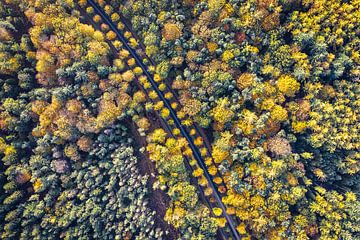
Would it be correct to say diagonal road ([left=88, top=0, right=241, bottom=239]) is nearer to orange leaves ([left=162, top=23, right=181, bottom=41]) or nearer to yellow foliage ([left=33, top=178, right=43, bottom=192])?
orange leaves ([left=162, top=23, right=181, bottom=41])

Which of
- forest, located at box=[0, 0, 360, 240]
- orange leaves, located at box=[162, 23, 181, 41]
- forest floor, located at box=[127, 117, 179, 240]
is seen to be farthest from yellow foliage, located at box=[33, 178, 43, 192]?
orange leaves, located at box=[162, 23, 181, 41]

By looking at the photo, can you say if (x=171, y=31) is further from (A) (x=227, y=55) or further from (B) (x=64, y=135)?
(B) (x=64, y=135)

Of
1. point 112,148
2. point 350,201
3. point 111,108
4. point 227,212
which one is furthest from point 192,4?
point 350,201

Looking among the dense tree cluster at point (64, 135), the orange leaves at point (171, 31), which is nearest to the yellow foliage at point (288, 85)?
the orange leaves at point (171, 31)

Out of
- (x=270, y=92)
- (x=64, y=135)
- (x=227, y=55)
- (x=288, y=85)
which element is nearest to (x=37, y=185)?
(x=64, y=135)

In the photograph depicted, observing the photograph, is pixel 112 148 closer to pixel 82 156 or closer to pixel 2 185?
pixel 82 156

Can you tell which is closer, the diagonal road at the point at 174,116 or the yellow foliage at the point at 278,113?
the yellow foliage at the point at 278,113

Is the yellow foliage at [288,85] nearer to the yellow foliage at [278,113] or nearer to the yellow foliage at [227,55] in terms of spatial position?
the yellow foliage at [278,113]

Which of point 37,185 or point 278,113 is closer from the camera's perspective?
point 278,113

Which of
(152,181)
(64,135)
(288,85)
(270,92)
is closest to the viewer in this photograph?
(288,85)
